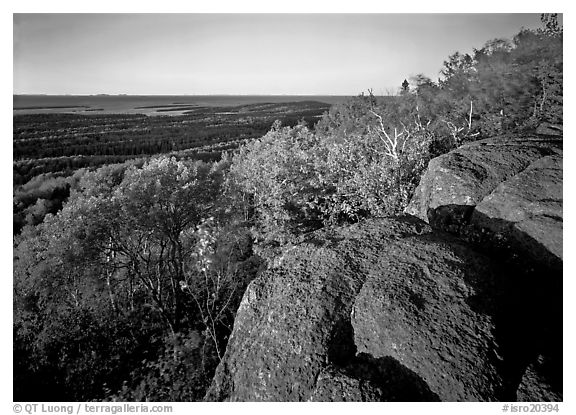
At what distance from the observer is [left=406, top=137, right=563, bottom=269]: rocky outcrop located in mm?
4809

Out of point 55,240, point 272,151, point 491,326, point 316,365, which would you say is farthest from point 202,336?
point 491,326

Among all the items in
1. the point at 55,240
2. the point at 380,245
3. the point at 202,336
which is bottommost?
the point at 202,336

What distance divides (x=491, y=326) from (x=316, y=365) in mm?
1921

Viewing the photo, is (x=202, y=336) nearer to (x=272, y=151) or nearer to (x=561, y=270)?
(x=272, y=151)

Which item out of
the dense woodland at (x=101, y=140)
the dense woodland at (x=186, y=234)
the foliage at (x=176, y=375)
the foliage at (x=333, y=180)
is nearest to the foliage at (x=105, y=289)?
the dense woodland at (x=186, y=234)

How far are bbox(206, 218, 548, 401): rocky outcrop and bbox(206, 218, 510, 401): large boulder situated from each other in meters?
0.01

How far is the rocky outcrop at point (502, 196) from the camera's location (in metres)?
4.81

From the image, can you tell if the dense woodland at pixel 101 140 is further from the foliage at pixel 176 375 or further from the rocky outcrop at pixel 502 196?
the rocky outcrop at pixel 502 196

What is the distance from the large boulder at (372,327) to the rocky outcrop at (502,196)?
994 mm

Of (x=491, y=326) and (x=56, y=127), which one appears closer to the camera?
(x=491, y=326)

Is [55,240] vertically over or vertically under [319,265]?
under

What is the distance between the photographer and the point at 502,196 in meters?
5.52

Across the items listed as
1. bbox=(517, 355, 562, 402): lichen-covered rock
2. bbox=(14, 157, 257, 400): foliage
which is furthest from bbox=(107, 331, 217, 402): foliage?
bbox=(517, 355, 562, 402): lichen-covered rock
